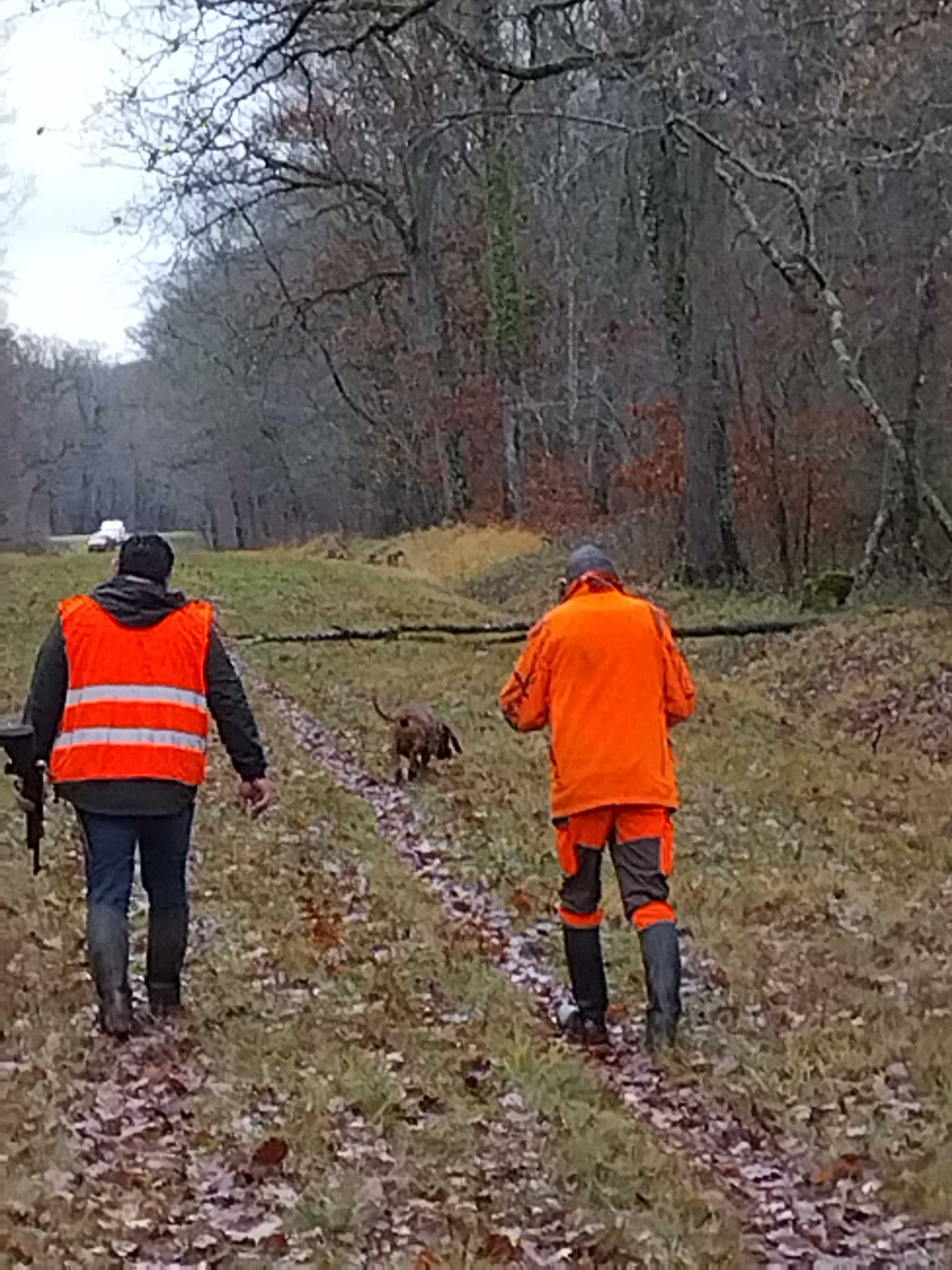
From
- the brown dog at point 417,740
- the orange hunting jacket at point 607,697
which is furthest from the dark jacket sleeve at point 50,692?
the brown dog at point 417,740

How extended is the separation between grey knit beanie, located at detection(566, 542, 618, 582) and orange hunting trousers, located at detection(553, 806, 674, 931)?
1.05 m

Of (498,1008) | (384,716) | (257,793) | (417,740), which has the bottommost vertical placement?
(498,1008)

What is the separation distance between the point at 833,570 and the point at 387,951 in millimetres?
16105

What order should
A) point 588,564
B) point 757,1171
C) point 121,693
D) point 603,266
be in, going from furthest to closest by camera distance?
1. point 603,266
2. point 588,564
3. point 121,693
4. point 757,1171

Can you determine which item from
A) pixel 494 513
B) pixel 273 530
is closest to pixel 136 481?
pixel 273 530

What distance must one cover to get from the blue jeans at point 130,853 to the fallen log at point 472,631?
1489cm

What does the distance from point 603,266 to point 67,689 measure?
125ft

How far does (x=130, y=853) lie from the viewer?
7289 mm

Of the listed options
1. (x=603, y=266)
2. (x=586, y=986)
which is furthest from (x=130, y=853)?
(x=603, y=266)

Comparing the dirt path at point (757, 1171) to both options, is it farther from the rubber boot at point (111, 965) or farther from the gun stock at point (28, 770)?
the gun stock at point (28, 770)

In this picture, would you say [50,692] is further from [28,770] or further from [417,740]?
[417,740]

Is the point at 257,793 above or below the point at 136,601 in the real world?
below

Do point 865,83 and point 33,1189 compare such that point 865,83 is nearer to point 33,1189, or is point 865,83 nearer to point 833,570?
point 833,570

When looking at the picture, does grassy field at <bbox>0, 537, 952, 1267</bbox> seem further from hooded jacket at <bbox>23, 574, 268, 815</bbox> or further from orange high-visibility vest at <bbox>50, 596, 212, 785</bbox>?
orange high-visibility vest at <bbox>50, 596, 212, 785</bbox>
